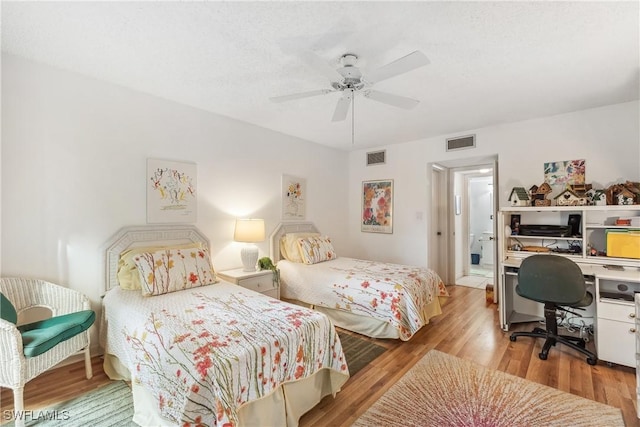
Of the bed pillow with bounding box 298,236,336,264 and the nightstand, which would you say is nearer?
the nightstand

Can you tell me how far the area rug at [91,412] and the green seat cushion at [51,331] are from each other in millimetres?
431

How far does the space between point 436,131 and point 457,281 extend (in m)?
2.91

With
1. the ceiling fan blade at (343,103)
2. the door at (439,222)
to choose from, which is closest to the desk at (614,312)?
the door at (439,222)

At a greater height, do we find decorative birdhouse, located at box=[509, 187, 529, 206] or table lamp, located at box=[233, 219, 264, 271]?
decorative birdhouse, located at box=[509, 187, 529, 206]

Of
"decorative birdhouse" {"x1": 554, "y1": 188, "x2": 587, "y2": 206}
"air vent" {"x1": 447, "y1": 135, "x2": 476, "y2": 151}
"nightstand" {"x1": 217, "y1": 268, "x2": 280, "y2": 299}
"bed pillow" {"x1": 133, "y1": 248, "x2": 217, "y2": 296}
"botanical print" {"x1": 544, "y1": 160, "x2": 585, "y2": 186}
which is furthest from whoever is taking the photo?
"air vent" {"x1": 447, "y1": 135, "x2": 476, "y2": 151}

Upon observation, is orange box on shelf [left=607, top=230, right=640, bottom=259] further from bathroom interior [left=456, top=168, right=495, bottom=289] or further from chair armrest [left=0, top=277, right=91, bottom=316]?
chair armrest [left=0, top=277, right=91, bottom=316]

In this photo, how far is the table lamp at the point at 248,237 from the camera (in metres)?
3.46

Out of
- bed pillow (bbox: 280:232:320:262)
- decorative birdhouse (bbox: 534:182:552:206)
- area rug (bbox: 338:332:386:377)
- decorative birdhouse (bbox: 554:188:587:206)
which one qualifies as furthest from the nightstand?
decorative birdhouse (bbox: 554:188:587:206)

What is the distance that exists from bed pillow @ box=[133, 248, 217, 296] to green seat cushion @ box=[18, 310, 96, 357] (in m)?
0.43

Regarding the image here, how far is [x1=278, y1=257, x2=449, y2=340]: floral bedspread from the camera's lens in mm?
2863

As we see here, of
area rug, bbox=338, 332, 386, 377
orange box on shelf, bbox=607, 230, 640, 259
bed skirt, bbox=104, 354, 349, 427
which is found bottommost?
area rug, bbox=338, 332, 386, 377

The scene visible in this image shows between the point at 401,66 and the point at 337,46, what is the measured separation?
524 millimetres

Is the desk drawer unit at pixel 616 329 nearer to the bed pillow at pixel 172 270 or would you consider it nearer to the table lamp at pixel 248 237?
the table lamp at pixel 248 237

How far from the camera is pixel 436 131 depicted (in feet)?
13.6
